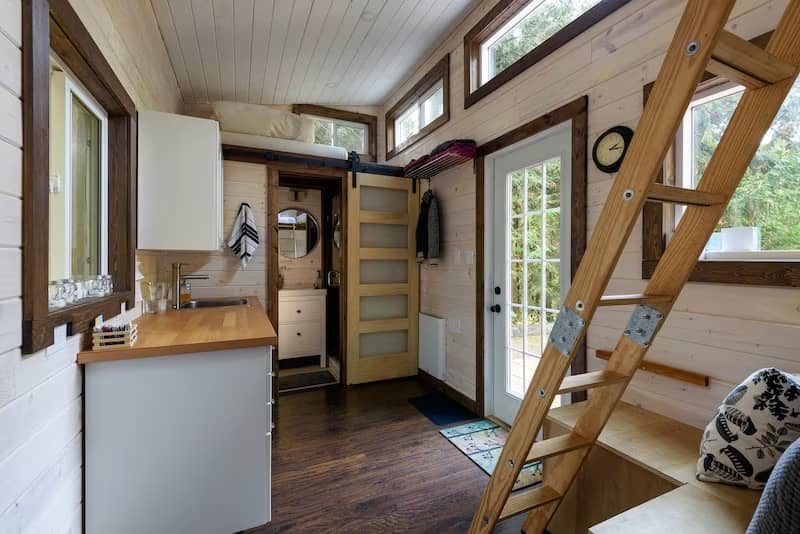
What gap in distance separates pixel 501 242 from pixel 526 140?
721 mm

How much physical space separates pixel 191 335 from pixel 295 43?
245cm

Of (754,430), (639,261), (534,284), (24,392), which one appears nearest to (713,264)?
(639,261)

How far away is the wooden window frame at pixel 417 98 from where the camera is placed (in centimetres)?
327

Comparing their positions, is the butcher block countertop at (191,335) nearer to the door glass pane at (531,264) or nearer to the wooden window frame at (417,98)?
the door glass pane at (531,264)

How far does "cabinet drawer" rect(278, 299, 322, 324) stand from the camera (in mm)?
4191

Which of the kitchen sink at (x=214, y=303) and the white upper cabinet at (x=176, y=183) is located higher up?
the white upper cabinet at (x=176, y=183)

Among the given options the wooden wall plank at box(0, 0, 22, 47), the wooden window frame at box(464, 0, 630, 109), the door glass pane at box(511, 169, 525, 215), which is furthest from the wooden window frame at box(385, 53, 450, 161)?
the wooden wall plank at box(0, 0, 22, 47)

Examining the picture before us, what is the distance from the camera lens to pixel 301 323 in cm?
426

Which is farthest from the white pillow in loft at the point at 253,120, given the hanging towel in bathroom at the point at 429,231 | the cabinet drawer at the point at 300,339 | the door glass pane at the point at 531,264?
the door glass pane at the point at 531,264

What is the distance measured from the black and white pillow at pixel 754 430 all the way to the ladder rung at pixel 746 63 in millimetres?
A: 802

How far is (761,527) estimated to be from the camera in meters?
0.67

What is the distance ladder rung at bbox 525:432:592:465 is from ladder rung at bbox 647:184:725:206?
0.86 metres

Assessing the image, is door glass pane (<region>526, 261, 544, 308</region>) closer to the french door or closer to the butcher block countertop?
the french door

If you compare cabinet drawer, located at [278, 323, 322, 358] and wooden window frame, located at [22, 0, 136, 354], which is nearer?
wooden window frame, located at [22, 0, 136, 354]
